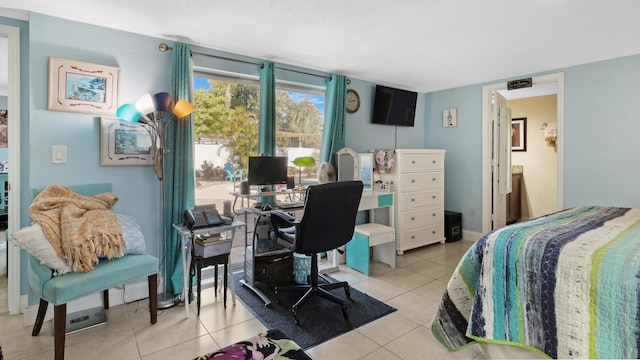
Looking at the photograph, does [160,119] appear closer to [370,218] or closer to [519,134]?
[370,218]

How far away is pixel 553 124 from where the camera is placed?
5.36 m

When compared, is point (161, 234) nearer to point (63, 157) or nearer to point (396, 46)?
point (63, 157)

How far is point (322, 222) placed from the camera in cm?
242

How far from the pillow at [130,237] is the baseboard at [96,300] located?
61cm

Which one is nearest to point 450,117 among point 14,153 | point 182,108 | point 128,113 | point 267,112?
point 267,112

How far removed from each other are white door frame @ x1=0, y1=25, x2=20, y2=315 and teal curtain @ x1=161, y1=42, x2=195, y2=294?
3.35 ft

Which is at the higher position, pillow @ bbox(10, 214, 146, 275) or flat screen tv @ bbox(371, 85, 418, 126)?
flat screen tv @ bbox(371, 85, 418, 126)

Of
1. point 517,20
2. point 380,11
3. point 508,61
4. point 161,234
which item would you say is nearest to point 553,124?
point 508,61

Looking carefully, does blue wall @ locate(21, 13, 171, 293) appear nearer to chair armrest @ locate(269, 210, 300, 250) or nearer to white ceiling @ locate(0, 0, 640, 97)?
white ceiling @ locate(0, 0, 640, 97)

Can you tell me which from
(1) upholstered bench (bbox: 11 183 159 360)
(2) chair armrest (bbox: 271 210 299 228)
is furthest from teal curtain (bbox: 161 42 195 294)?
(2) chair armrest (bbox: 271 210 299 228)

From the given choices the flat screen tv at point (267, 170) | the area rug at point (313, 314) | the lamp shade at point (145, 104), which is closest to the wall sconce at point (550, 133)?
the area rug at point (313, 314)

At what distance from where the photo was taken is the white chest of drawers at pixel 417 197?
4.06 meters

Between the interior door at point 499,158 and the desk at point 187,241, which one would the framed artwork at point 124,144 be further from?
the interior door at point 499,158

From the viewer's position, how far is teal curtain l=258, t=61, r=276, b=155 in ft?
11.1
